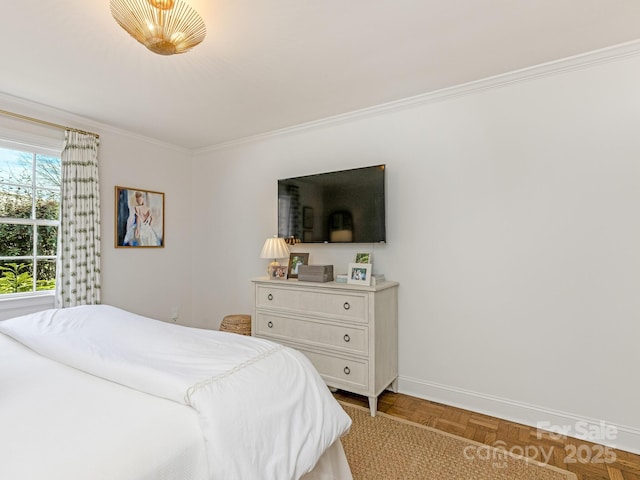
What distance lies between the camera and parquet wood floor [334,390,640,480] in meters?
1.84

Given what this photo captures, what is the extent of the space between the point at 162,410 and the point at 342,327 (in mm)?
1630

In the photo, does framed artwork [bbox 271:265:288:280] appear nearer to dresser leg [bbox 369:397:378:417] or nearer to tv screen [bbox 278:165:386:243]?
tv screen [bbox 278:165:386:243]

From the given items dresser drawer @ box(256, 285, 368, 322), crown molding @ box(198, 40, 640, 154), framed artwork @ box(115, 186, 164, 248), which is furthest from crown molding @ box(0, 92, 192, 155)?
dresser drawer @ box(256, 285, 368, 322)

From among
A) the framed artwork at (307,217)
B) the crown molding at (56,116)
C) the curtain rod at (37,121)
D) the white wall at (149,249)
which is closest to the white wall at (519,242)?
the framed artwork at (307,217)

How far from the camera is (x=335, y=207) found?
296 cm

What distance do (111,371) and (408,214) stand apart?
7.49 feet

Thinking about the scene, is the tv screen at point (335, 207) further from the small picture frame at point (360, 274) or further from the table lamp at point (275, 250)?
the small picture frame at point (360, 274)

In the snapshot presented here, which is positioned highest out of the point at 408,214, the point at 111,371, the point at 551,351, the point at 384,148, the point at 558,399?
the point at 384,148

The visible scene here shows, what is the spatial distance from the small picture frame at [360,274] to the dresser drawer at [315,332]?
1.15 ft

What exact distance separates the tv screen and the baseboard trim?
128 centimetres

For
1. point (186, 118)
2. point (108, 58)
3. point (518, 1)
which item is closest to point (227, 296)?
point (186, 118)

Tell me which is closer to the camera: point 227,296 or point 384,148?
point 384,148

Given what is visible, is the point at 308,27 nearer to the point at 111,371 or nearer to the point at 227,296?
the point at 111,371

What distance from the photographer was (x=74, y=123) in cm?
310
